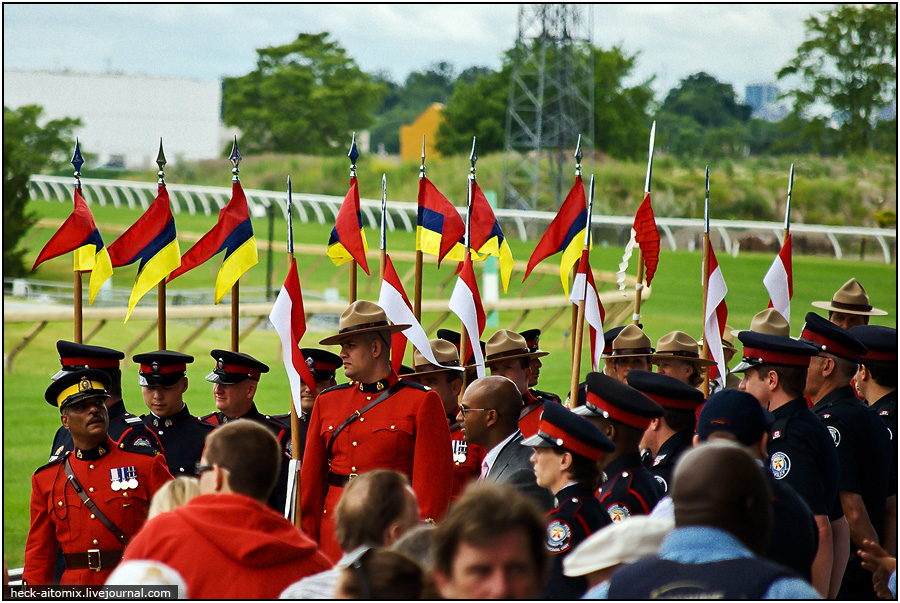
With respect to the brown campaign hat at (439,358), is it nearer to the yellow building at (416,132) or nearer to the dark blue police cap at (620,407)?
the dark blue police cap at (620,407)

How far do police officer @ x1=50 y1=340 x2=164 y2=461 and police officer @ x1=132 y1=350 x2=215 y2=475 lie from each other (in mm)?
154

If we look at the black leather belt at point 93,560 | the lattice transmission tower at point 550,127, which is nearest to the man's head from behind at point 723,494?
the black leather belt at point 93,560

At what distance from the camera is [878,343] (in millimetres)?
5191

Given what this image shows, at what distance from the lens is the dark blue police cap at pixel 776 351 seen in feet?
14.4

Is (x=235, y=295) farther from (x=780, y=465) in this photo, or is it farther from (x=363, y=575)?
(x=363, y=575)

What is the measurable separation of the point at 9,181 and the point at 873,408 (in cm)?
1804

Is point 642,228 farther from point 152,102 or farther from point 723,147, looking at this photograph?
point 152,102

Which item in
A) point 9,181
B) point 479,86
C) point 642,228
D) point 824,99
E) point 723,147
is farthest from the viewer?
point 479,86

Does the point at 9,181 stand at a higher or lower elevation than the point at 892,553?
higher

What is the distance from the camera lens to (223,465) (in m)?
2.90

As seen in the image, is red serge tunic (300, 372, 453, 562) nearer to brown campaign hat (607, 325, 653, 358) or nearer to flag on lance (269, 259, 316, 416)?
flag on lance (269, 259, 316, 416)

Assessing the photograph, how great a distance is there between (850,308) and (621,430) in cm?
353

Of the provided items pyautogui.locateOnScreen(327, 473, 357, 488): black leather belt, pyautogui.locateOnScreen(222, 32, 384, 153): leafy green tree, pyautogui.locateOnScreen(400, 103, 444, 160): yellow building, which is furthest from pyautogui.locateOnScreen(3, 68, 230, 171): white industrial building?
pyautogui.locateOnScreen(327, 473, 357, 488): black leather belt

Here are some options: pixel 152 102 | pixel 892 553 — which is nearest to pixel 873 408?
pixel 892 553
